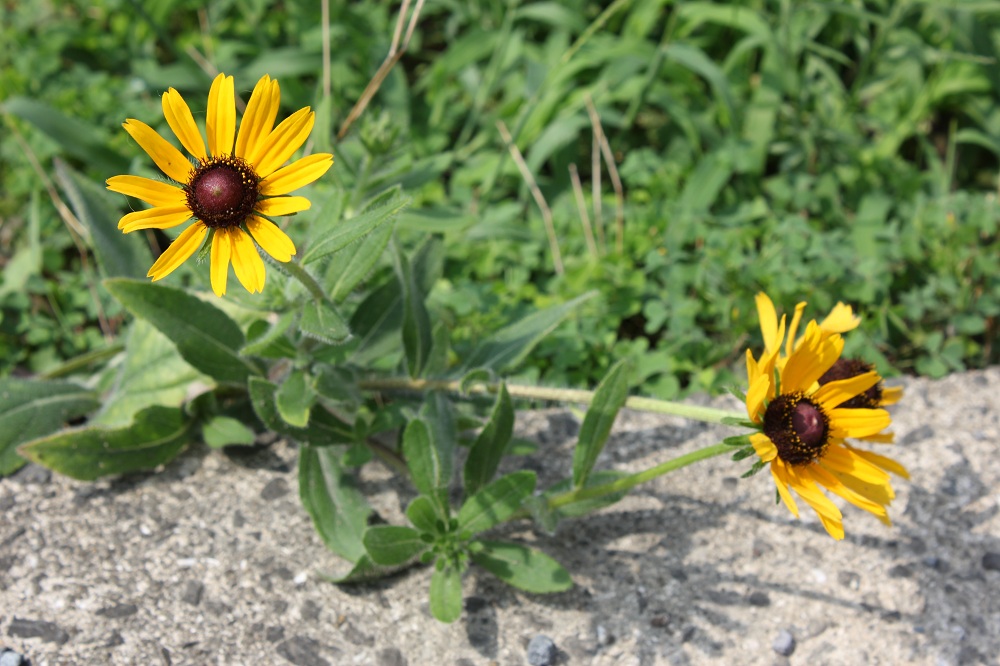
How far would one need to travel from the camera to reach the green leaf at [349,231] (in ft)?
6.43

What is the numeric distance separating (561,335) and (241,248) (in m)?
1.52

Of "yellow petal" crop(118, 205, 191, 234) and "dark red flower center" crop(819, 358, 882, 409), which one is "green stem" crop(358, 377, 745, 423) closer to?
"dark red flower center" crop(819, 358, 882, 409)

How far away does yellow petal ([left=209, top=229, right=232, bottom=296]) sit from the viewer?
183 centimetres

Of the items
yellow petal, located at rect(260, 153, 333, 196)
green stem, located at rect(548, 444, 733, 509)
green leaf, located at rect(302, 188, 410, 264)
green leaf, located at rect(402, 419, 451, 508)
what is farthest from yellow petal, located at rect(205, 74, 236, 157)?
green stem, located at rect(548, 444, 733, 509)

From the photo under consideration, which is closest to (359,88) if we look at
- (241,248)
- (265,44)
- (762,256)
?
(265,44)

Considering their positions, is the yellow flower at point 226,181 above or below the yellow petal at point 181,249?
above

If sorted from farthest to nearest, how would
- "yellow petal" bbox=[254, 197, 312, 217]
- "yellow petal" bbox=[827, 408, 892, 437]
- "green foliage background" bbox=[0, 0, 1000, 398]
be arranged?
1. "green foliage background" bbox=[0, 0, 1000, 398]
2. "yellow petal" bbox=[827, 408, 892, 437]
3. "yellow petal" bbox=[254, 197, 312, 217]

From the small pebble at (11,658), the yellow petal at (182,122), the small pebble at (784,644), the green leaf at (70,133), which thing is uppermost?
the green leaf at (70,133)

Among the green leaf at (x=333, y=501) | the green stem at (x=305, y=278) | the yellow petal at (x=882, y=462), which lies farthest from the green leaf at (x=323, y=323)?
the yellow petal at (x=882, y=462)

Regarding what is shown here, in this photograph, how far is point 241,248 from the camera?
6.23ft

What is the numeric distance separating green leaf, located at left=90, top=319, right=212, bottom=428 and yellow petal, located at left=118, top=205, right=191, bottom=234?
92 centimetres

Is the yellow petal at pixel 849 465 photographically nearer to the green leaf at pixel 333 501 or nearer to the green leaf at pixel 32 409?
the green leaf at pixel 333 501

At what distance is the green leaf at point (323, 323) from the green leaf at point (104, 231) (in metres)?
1.07

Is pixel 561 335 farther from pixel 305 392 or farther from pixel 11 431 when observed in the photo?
pixel 11 431
